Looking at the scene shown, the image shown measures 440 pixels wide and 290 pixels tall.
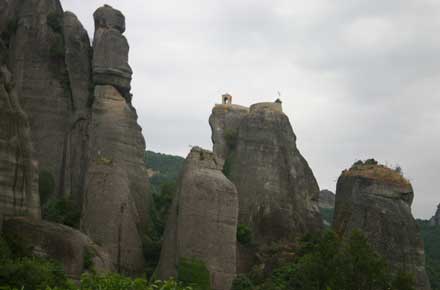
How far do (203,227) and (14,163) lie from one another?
35.6 ft

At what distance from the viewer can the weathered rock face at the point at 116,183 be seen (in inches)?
1679

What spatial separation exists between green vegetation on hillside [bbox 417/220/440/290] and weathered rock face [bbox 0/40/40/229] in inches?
1164

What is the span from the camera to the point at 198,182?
4269 centimetres

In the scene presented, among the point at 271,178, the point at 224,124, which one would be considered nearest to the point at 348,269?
the point at 271,178

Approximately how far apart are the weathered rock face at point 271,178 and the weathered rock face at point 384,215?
10.4 ft

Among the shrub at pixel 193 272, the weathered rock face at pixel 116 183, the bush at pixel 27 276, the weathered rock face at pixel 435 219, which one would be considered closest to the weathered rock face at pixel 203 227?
the shrub at pixel 193 272

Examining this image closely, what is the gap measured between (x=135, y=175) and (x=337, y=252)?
52.7ft

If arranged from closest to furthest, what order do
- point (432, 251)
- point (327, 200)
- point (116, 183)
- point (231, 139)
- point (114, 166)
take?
point (116, 183)
point (114, 166)
point (231, 139)
point (432, 251)
point (327, 200)

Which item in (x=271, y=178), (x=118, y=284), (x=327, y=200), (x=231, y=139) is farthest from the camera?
(x=327, y=200)

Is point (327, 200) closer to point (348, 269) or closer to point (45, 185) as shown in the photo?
point (45, 185)

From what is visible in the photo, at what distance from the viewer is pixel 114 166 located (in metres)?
44.8

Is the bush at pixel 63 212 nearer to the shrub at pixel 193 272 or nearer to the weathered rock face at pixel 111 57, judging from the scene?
the shrub at pixel 193 272

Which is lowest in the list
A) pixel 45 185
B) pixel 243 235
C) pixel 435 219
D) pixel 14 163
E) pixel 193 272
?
pixel 193 272

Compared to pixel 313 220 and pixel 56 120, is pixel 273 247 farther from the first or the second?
pixel 56 120
